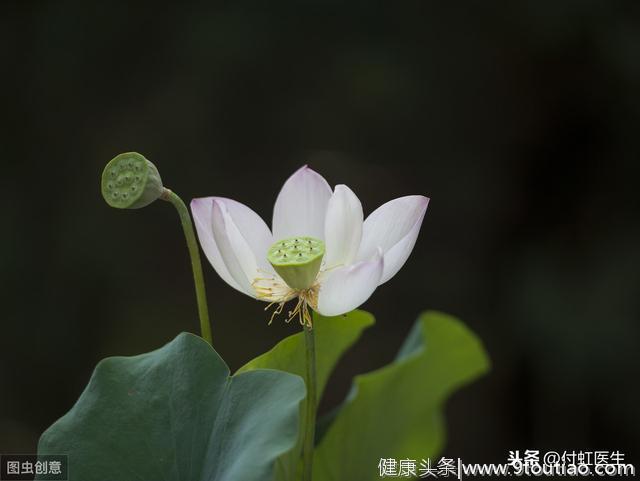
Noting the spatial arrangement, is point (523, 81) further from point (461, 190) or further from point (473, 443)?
point (473, 443)

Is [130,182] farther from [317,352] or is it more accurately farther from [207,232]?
[317,352]

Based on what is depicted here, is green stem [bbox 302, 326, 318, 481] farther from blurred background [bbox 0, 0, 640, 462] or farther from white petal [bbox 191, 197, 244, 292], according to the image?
blurred background [bbox 0, 0, 640, 462]

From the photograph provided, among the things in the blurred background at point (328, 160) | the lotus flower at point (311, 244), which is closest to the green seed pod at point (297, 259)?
the lotus flower at point (311, 244)

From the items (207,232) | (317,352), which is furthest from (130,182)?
(317,352)

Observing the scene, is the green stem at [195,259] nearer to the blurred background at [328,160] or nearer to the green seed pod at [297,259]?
the green seed pod at [297,259]

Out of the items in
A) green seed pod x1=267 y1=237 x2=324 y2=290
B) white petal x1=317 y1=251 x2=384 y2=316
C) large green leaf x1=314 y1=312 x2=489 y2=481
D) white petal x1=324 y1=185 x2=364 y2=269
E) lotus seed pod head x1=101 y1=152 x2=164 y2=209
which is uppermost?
lotus seed pod head x1=101 y1=152 x2=164 y2=209

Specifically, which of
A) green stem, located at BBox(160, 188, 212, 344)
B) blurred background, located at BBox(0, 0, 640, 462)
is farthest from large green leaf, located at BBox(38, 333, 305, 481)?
blurred background, located at BBox(0, 0, 640, 462)

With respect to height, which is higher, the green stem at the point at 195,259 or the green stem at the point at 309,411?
the green stem at the point at 195,259
